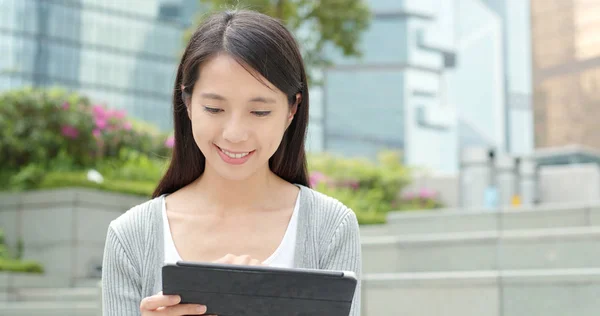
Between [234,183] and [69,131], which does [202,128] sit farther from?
[69,131]

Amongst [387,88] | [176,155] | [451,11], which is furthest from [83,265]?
[451,11]

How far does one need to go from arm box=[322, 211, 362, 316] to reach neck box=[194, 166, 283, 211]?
0.22 m

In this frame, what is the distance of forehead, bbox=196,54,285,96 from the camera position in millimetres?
2070

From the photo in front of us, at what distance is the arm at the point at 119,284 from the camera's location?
2.20 m

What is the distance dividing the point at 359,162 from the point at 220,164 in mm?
16989

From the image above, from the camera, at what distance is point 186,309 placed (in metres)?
1.94

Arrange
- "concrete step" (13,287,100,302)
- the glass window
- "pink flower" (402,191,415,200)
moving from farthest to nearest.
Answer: the glass window < "pink flower" (402,191,415,200) < "concrete step" (13,287,100,302)

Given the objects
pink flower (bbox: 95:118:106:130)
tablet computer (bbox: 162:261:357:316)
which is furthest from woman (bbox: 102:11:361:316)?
pink flower (bbox: 95:118:106:130)

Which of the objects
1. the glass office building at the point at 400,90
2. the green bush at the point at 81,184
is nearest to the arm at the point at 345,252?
the green bush at the point at 81,184

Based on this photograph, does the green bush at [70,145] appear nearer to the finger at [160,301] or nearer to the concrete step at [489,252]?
the concrete step at [489,252]

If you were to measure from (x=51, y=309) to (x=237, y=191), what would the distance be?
5922 mm

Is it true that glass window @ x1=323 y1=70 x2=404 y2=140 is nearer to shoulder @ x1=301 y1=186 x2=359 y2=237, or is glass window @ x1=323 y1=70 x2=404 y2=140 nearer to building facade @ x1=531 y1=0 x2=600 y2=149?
building facade @ x1=531 y1=0 x2=600 y2=149

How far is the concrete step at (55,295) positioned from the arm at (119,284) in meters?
6.28

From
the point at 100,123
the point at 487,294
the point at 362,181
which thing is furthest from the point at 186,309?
the point at 362,181
